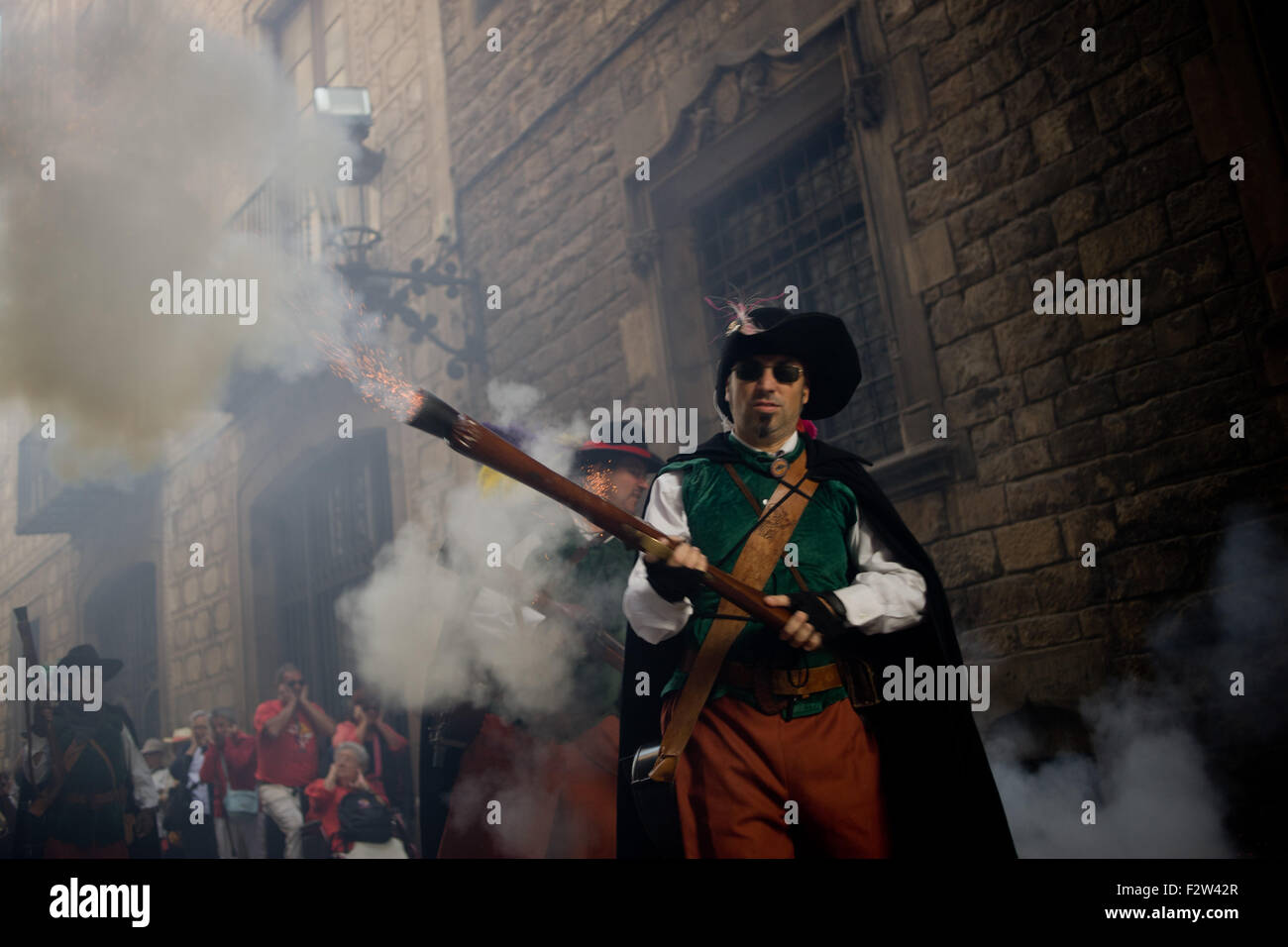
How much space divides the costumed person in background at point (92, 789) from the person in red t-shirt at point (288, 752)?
3.15 feet

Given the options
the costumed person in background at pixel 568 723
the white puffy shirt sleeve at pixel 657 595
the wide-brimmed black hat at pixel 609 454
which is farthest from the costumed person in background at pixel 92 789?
the white puffy shirt sleeve at pixel 657 595

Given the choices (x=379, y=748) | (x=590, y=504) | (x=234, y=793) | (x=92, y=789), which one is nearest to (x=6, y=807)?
(x=234, y=793)

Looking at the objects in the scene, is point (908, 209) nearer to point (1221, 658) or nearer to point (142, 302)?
point (1221, 658)

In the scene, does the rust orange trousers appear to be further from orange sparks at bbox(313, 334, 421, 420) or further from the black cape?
orange sparks at bbox(313, 334, 421, 420)

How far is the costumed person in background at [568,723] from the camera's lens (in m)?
3.86

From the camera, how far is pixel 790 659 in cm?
255

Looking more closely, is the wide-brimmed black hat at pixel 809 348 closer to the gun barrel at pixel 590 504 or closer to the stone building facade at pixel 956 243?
the gun barrel at pixel 590 504

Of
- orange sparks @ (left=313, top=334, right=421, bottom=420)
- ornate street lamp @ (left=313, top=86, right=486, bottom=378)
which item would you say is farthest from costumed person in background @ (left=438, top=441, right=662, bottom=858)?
ornate street lamp @ (left=313, top=86, right=486, bottom=378)

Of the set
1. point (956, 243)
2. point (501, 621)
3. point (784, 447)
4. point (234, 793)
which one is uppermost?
point (956, 243)

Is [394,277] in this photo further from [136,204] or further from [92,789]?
[136,204]

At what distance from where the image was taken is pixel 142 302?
446 inches

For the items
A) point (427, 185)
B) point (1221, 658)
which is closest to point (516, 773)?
point (1221, 658)

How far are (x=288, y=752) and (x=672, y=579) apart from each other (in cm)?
590
